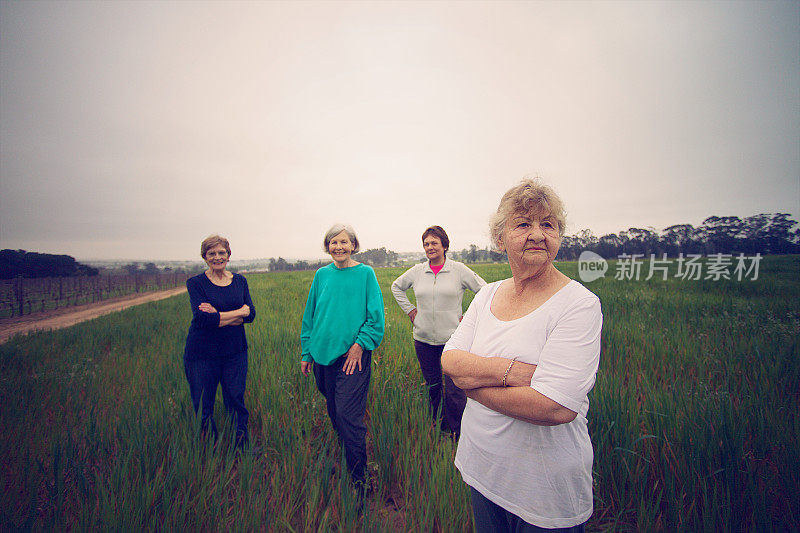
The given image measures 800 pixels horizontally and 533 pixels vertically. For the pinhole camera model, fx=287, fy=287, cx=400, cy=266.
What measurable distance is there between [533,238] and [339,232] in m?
1.72

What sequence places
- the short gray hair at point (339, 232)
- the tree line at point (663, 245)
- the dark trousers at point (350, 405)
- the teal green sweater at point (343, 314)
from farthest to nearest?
the tree line at point (663, 245) → the short gray hair at point (339, 232) → the teal green sweater at point (343, 314) → the dark trousers at point (350, 405)

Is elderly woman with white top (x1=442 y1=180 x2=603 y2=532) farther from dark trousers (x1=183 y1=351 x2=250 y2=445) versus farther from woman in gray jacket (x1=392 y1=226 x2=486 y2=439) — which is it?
dark trousers (x1=183 y1=351 x2=250 y2=445)

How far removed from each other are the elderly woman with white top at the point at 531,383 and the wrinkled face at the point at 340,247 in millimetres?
1447

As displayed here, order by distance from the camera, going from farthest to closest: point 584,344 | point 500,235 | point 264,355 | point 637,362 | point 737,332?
point 737,332, point 264,355, point 637,362, point 500,235, point 584,344

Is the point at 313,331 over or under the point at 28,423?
over

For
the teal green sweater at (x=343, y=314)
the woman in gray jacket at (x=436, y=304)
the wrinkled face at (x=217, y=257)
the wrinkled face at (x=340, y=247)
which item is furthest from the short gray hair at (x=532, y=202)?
the wrinkled face at (x=217, y=257)

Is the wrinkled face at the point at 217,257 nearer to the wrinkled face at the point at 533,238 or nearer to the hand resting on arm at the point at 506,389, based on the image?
the hand resting on arm at the point at 506,389

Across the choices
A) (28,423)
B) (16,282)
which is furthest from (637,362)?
(16,282)

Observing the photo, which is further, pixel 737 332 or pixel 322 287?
pixel 737 332

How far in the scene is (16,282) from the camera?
1838 cm

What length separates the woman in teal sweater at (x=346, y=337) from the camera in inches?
86.8

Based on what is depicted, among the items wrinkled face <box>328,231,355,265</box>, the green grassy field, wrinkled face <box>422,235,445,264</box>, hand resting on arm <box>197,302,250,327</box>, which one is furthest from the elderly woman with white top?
hand resting on arm <box>197,302,250,327</box>

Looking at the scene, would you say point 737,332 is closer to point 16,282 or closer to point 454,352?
point 454,352

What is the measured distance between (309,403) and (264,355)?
1959mm
